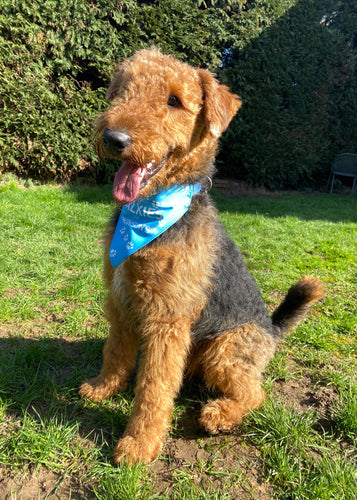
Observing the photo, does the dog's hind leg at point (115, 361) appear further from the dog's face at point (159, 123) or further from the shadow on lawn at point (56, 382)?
the dog's face at point (159, 123)

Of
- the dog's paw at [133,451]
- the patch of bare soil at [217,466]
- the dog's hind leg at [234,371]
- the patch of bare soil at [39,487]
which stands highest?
the dog's hind leg at [234,371]

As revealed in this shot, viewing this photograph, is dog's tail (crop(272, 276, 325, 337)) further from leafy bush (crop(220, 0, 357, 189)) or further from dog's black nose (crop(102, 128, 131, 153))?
leafy bush (crop(220, 0, 357, 189))

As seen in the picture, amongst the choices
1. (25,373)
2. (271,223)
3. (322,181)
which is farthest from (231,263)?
(322,181)

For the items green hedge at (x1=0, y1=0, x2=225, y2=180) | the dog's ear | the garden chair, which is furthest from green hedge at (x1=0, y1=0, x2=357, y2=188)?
the dog's ear

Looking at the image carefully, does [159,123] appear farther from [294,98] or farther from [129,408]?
[294,98]

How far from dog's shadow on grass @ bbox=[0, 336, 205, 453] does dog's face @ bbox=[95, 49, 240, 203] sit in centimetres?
149

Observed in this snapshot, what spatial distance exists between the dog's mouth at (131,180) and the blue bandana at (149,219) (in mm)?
173

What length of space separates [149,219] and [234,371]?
1212 mm

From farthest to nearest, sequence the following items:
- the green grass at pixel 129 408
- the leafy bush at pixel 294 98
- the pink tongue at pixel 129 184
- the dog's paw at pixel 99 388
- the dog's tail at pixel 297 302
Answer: the leafy bush at pixel 294 98, the dog's tail at pixel 297 302, the dog's paw at pixel 99 388, the pink tongue at pixel 129 184, the green grass at pixel 129 408

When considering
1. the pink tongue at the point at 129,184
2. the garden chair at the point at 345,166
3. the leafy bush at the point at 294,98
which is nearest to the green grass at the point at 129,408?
the pink tongue at the point at 129,184

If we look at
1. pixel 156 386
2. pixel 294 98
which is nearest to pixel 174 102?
pixel 156 386

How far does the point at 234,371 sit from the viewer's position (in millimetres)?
2268

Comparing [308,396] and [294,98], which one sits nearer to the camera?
[308,396]

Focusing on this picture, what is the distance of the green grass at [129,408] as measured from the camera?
1.79 metres
